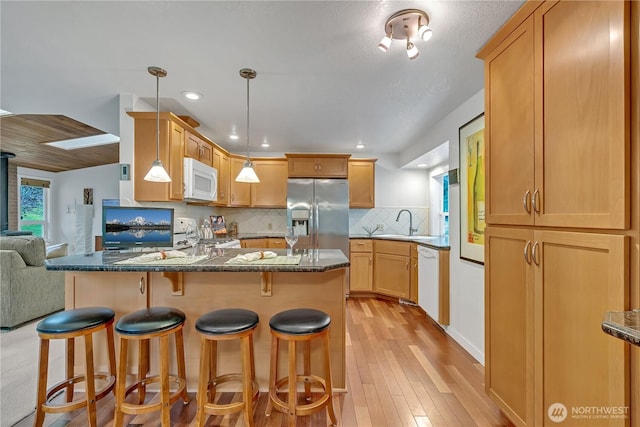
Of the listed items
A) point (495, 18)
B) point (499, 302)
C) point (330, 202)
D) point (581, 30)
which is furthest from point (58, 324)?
point (330, 202)

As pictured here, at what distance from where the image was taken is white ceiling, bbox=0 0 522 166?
4.90ft

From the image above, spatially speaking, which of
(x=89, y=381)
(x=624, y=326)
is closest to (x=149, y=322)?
(x=89, y=381)

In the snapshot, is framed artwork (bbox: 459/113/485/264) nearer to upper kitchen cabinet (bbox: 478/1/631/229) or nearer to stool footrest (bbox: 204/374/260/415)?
upper kitchen cabinet (bbox: 478/1/631/229)

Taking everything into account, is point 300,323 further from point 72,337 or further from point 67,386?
point 67,386

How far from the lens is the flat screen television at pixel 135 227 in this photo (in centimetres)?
214

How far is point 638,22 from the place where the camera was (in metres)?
0.91

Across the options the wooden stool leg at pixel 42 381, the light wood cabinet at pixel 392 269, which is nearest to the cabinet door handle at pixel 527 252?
the light wood cabinet at pixel 392 269

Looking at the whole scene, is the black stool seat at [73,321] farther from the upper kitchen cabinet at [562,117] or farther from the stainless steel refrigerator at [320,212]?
the stainless steel refrigerator at [320,212]

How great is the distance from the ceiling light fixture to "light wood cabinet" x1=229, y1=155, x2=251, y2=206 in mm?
3146

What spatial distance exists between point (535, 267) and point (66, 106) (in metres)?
4.06

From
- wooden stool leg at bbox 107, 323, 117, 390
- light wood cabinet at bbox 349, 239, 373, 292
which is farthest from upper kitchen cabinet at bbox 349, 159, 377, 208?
wooden stool leg at bbox 107, 323, 117, 390

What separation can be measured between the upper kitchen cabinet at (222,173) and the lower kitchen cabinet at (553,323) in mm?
3250

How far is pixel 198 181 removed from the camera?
9.82 feet

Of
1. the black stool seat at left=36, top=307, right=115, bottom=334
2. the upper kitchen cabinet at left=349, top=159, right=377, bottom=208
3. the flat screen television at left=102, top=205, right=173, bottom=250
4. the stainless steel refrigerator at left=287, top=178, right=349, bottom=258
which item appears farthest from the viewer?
the upper kitchen cabinet at left=349, top=159, right=377, bottom=208
